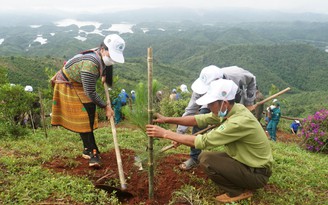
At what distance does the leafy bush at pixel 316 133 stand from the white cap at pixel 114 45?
16.2ft

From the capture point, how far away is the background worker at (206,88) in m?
3.12

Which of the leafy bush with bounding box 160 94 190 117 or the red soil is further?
the leafy bush with bounding box 160 94 190 117

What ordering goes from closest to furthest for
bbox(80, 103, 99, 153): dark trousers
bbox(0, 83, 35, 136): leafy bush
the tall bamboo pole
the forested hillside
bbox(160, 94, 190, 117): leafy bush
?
the tall bamboo pole
bbox(80, 103, 99, 153): dark trousers
bbox(0, 83, 35, 136): leafy bush
bbox(160, 94, 190, 117): leafy bush
the forested hillside

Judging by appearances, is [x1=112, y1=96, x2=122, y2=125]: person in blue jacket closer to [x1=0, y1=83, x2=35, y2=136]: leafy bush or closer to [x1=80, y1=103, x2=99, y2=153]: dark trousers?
[x1=0, y1=83, x2=35, y2=136]: leafy bush

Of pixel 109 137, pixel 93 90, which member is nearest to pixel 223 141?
pixel 93 90

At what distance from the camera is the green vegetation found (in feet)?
9.04

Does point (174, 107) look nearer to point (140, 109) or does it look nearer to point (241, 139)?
point (140, 109)

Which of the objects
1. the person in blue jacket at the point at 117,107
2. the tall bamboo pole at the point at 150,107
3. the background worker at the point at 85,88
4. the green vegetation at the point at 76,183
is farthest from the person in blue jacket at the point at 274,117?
the tall bamboo pole at the point at 150,107

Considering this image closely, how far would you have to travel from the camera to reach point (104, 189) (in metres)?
2.98

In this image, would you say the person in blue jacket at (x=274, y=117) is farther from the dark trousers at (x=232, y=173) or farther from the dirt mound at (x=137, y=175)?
the dark trousers at (x=232, y=173)

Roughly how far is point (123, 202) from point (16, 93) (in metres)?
3.72

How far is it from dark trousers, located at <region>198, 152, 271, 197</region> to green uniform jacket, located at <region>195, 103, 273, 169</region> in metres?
0.07

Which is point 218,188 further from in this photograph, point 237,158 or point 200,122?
point 200,122

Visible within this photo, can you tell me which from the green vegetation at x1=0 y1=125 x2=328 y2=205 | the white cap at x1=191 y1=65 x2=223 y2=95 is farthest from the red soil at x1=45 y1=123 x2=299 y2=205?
the white cap at x1=191 y1=65 x2=223 y2=95
